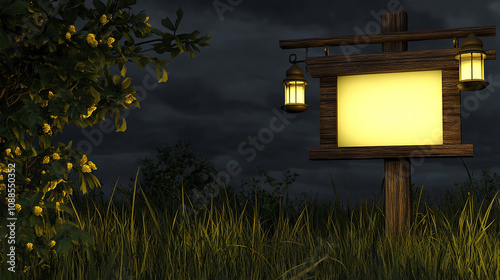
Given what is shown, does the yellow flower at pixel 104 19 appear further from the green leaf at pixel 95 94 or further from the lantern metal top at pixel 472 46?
the lantern metal top at pixel 472 46

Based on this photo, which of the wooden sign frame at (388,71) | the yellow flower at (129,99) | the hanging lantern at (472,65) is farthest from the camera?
the wooden sign frame at (388,71)

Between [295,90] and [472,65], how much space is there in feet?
6.54

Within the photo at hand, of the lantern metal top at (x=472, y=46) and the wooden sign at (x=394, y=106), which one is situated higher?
the lantern metal top at (x=472, y=46)

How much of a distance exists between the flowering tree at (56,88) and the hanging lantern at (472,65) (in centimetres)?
335

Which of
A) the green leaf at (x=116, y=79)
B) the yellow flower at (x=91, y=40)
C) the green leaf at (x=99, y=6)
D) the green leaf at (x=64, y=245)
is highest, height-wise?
the green leaf at (x=99, y=6)

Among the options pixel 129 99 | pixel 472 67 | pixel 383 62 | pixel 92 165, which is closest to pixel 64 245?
pixel 92 165

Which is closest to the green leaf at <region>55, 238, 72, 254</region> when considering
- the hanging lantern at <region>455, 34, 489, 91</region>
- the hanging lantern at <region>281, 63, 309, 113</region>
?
the hanging lantern at <region>281, 63, 309, 113</region>

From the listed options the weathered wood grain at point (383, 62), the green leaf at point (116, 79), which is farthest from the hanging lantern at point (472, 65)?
the green leaf at point (116, 79)

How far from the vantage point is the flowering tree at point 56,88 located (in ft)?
10.2

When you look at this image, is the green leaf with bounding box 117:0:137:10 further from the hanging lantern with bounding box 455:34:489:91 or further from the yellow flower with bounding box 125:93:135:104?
the hanging lantern with bounding box 455:34:489:91

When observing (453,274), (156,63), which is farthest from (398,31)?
(156,63)

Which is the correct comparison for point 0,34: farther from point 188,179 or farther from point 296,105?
point 188,179

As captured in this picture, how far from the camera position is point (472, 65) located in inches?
211

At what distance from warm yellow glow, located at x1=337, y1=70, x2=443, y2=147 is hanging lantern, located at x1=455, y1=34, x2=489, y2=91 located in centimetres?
30
